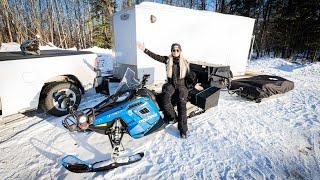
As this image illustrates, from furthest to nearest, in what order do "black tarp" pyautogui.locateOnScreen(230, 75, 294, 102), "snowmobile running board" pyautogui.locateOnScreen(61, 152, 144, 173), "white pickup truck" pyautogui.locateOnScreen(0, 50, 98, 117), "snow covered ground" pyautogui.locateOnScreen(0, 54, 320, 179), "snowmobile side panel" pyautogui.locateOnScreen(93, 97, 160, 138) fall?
"black tarp" pyautogui.locateOnScreen(230, 75, 294, 102) → "white pickup truck" pyautogui.locateOnScreen(0, 50, 98, 117) → "snowmobile side panel" pyautogui.locateOnScreen(93, 97, 160, 138) → "snow covered ground" pyautogui.locateOnScreen(0, 54, 320, 179) → "snowmobile running board" pyautogui.locateOnScreen(61, 152, 144, 173)

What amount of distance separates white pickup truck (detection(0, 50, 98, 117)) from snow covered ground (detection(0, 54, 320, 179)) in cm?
46

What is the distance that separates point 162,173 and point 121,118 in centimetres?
97

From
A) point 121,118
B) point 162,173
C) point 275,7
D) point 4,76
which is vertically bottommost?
point 162,173

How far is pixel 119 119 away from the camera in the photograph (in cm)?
303

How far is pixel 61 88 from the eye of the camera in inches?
169

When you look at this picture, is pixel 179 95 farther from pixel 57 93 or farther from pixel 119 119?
pixel 57 93

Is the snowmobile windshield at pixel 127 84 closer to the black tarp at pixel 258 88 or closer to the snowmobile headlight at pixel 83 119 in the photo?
the snowmobile headlight at pixel 83 119

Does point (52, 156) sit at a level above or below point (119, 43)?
below

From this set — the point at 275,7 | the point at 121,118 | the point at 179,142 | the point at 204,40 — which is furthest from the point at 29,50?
the point at 275,7

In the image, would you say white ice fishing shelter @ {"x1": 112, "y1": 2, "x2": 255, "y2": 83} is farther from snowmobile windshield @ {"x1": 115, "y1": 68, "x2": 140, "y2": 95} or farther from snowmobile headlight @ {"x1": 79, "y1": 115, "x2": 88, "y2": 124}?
snowmobile headlight @ {"x1": 79, "y1": 115, "x2": 88, "y2": 124}

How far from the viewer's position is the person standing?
144 inches

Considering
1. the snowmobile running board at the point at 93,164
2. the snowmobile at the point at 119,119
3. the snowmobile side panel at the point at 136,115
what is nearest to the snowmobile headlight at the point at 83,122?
the snowmobile at the point at 119,119

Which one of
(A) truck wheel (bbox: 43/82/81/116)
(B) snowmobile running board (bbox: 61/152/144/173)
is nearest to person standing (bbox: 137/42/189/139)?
(B) snowmobile running board (bbox: 61/152/144/173)

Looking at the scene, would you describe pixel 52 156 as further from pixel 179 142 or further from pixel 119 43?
pixel 119 43
